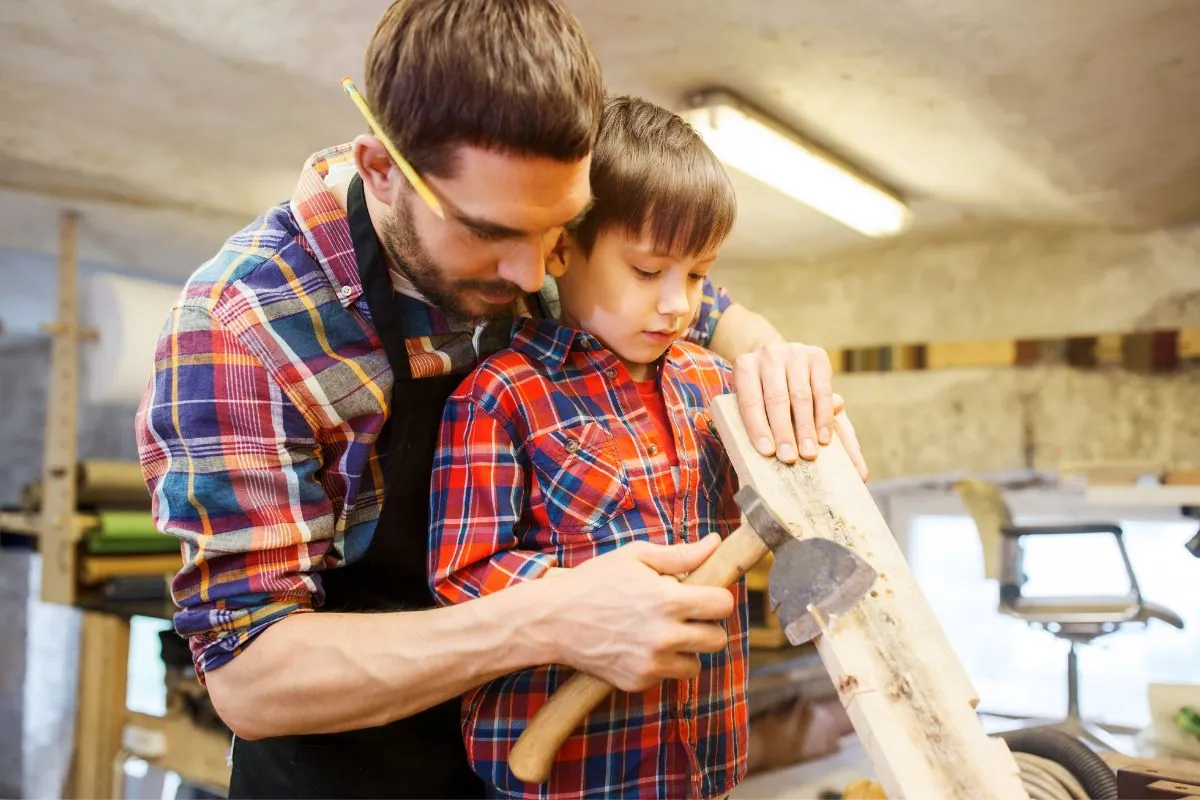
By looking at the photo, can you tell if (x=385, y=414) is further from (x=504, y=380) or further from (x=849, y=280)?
(x=849, y=280)

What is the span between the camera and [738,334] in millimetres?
1514

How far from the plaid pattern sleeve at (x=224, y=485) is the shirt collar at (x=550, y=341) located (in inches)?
12.0

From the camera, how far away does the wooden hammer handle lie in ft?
3.28

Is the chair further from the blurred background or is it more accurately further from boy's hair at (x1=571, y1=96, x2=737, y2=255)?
boy's hair at (x1=571, y1=96, x2=737, y2=255)

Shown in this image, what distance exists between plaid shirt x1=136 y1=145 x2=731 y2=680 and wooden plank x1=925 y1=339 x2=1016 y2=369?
142 inches

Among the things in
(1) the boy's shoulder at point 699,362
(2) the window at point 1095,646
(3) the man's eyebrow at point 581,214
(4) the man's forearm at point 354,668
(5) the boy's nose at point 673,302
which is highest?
(3) the man's eyebrow at point 581,214

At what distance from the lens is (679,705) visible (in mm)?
1119

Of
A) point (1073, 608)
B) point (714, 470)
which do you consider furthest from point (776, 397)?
point (1073, 608)

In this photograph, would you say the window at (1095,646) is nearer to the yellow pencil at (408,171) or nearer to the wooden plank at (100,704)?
the yellow pencil at (408,171)

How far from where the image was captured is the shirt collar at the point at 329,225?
1198mm

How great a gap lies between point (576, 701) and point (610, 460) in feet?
0.96

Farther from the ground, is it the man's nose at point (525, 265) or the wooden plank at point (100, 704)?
the man's nose at point (525, 265)

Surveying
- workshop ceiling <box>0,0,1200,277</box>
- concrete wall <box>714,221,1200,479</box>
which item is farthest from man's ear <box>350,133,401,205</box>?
A: concrete wall <box>714,221,1200,479</box>

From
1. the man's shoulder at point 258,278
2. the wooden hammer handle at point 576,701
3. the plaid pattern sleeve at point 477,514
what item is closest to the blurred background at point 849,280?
the man's shoulder at point 258,278
